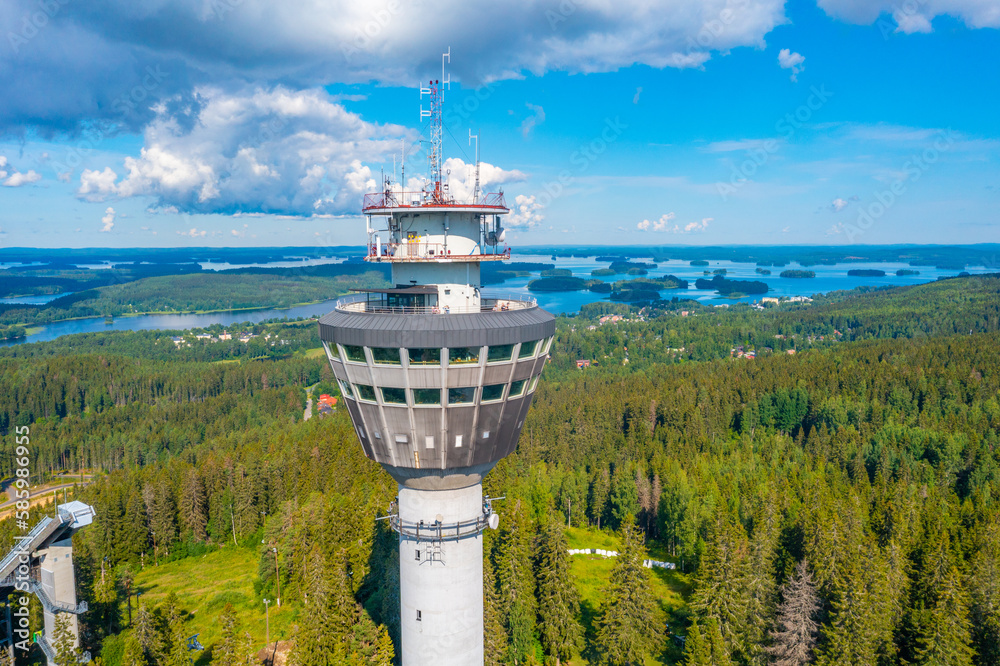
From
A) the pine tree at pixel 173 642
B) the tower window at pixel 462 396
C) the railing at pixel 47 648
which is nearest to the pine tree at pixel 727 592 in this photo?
the tower window at pixel 462 396

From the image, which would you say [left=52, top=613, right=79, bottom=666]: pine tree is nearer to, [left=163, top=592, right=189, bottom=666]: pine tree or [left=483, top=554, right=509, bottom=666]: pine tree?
[left=163, top=592, right=189, bottom=666]: pine tree

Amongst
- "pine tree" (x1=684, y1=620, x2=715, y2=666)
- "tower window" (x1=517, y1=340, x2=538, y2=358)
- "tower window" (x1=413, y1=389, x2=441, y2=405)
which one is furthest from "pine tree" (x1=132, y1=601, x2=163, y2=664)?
"pine tree" (x1=684, y1=620, x2=715, y2=666)

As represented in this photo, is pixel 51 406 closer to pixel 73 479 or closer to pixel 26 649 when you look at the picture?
pixel 73 479

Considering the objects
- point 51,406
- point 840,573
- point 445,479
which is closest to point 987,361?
point 840,573

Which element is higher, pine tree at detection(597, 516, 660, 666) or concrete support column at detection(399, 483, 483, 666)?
concrete support column at detection(399, 483, 483, 666)

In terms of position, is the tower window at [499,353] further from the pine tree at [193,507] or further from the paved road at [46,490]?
the paved road at [46,490]
